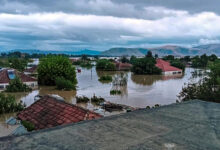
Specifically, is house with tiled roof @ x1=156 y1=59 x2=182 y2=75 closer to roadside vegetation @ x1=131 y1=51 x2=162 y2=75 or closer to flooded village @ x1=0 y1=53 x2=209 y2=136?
flooded village @ x1=0 y1=53 x2=209 y2=136

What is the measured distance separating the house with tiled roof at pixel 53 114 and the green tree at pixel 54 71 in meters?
17.8

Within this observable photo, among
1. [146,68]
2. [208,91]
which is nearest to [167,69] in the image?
[146,68]

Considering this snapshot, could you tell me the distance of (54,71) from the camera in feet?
88.6

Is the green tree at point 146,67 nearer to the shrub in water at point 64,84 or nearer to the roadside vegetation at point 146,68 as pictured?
the roadside vegetation at point 146,68

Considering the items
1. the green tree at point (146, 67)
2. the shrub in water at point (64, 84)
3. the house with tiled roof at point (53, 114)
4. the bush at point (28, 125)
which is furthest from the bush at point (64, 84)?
the green tree at point (146, 67)

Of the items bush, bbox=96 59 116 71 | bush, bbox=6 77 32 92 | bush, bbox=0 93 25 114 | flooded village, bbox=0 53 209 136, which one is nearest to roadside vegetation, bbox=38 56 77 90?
flooded village, bbox=0 53 209 136

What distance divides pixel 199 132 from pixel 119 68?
4874 centimetres

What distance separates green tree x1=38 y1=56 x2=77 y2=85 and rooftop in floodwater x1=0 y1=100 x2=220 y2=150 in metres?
23.8

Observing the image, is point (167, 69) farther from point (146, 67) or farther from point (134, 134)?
point (134, 134)

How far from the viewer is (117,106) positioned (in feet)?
49.9

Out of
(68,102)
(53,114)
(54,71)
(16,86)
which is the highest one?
(54,71)

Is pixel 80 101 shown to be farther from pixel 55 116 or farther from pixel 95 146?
pixel 95 146

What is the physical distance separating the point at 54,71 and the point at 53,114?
64.9ft

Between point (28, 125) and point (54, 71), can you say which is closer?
point (28, 125)
